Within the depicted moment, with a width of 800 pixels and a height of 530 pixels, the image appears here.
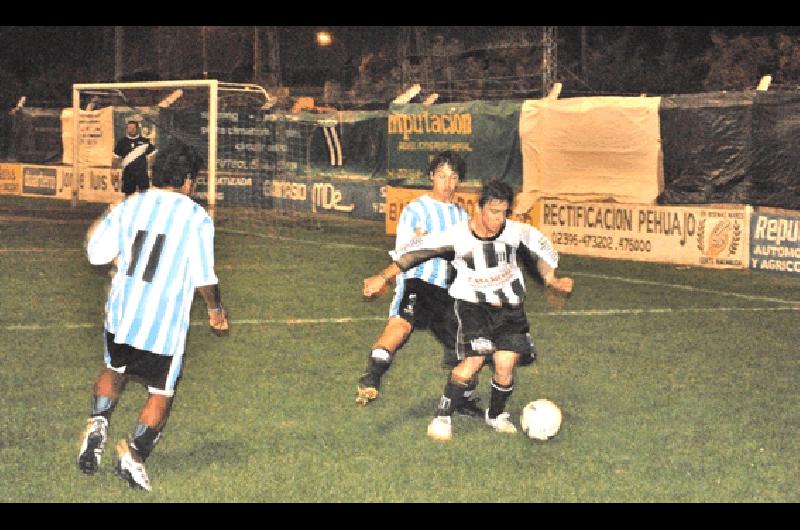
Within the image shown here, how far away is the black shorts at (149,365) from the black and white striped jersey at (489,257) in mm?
2000

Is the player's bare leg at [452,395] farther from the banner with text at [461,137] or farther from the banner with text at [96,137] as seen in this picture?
the banner with text at [96,137]

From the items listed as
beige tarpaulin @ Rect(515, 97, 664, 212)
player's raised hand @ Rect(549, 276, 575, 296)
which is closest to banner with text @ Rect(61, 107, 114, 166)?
beige tarpaulin @ Rect(515, 97, 664, 212)

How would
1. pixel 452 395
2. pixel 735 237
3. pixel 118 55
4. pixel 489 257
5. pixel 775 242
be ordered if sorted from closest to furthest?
pixel 489 257 → pixel 452 395 → pixel 775 242 → pixel 735 237 → pixel 118 55

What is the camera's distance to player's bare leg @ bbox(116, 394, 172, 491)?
7.38 m

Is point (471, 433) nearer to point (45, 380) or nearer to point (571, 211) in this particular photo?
point (45, 380)

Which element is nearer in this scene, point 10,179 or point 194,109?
point 194,109

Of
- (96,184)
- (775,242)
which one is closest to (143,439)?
(775,242)

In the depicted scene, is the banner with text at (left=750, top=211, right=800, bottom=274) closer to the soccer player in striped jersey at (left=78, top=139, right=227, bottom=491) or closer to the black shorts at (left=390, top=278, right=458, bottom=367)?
the black shorts at (left=390, top=278, right=458, bottom=367)

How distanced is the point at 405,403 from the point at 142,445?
2.92m

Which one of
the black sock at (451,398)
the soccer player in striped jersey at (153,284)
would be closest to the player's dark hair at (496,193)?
the black sock at (451,398)

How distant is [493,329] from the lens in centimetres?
884

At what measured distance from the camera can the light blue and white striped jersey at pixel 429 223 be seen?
9516mm

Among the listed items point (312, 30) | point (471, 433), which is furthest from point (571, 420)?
point (312, 30)

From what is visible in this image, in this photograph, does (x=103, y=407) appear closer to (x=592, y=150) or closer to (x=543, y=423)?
(x=543, y=423)
